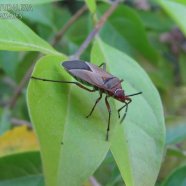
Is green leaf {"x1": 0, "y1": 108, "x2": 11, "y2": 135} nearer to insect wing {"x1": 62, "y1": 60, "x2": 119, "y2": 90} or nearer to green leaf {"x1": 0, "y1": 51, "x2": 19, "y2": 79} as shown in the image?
green leaf {"x1": 0, "y1": 51, "x2": 19, "y2": 79}

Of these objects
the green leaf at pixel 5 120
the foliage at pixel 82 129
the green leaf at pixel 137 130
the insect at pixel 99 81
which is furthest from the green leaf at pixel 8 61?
the insect at pixel 99 81

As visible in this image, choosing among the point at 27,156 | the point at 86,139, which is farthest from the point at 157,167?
the point at 27,156

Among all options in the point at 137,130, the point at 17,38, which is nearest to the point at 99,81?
the point at 137,130

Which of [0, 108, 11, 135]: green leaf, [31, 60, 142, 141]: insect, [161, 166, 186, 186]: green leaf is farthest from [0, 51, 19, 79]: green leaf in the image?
[161, 166, 186, 186]: green leaf

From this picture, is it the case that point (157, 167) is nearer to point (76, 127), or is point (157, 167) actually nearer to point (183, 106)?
point (76, 127)

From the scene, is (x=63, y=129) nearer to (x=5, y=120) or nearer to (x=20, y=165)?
(x=20, y=165)

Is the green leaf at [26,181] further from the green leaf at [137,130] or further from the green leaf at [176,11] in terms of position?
→ the green leaf at [176,11]

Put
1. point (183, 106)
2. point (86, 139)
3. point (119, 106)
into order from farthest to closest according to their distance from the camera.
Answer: point (183, 106)
point (119, 106)
point (86, 139)
